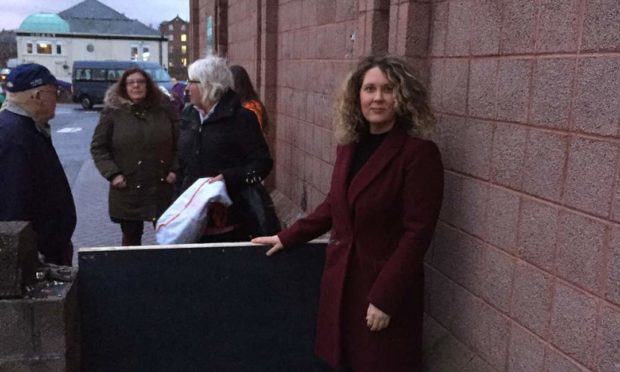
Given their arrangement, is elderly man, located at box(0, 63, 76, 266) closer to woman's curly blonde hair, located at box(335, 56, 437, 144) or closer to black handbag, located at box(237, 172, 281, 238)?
black handbag, located at box(237, 172, 281, 238)

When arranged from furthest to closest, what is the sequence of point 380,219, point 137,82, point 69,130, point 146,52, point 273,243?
1. point 146,52
2. point 69,130
3. point 137,82
4. point 273,243
5. point 380,219

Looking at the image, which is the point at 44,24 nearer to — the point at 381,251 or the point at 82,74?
the point at 82,74

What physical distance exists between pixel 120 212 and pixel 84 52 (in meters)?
74.3

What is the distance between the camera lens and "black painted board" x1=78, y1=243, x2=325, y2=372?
337 cm

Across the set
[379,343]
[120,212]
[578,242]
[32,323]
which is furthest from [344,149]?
[120,212]

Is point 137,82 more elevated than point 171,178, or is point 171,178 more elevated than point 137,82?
point 137,82

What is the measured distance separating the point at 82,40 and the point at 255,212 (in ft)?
249

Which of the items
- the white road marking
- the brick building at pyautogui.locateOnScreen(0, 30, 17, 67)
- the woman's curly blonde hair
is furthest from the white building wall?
the woman's curly blonde hair

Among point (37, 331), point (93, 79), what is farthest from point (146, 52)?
point (37, 331)

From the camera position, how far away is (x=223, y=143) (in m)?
4.16

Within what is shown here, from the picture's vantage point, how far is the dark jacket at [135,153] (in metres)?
5.18

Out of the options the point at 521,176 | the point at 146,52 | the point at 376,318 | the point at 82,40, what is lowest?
the point at 376,318

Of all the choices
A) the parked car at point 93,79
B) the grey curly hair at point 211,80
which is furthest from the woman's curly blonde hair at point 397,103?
the parked car at point 93,79

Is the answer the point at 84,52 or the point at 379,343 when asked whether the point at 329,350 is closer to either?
the point at 379,343
